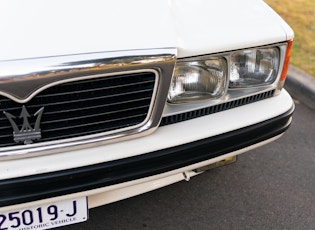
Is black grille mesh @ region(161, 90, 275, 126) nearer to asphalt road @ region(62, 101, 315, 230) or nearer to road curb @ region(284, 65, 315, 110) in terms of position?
asphalt road @ region(62, 101, 315, 230)

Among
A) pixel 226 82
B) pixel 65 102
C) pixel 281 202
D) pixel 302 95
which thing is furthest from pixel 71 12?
pixel 302 95

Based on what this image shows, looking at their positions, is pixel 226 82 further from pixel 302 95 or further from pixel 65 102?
pixel 302 95

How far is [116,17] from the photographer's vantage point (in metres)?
1.64

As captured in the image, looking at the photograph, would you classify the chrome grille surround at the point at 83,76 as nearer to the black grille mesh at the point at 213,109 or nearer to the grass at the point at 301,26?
the black grille mesh at the point at 213,109

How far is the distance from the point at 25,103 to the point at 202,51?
29.2 inches

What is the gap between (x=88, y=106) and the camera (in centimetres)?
161

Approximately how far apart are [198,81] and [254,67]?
0.31m

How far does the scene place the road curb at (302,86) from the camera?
12.3 feet

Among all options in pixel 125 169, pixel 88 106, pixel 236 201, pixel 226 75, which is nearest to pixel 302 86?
pixel 236 201

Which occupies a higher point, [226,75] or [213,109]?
[226,75]

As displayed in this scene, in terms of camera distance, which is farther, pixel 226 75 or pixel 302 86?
pixel 302 86

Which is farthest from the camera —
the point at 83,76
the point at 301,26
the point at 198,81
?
the point at 301,26

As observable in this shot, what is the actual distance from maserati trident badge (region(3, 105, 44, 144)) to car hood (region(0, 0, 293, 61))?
207 mm

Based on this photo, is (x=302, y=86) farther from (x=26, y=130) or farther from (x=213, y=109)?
(x=26, y=130)
